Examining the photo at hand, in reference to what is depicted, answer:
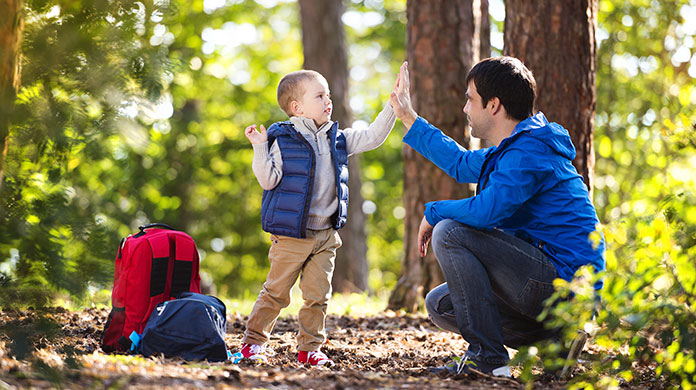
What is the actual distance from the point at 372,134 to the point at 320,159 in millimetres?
365

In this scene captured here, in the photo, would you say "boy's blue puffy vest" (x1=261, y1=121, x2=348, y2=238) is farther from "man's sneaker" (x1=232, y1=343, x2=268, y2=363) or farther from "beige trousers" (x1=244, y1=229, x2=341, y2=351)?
"man's sneaker" (x1=232, y1=343, x2=268, y2=363)

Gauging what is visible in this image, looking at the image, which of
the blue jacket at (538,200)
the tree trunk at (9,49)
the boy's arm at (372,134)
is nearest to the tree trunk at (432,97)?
the boy's arm at (372,134)

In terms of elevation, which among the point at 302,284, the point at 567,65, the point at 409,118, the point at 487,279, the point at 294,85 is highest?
the point at 567,65

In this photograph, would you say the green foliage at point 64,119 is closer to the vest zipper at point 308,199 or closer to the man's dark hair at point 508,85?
the vest zipper at point 308,199

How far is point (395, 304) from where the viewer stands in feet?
21.3

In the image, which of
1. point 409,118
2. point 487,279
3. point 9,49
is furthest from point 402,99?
point 9,49

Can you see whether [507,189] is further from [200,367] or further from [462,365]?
[200,367]

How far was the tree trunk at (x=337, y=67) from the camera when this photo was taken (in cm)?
1053

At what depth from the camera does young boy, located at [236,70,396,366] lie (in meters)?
3.84

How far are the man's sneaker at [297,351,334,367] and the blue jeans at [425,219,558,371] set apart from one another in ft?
2.65

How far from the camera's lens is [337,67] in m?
→ 10.6

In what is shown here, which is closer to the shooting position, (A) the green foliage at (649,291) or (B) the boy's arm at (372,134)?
(A) the green foliage at (649,291)

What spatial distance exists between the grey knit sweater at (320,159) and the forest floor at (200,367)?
0.87 meters

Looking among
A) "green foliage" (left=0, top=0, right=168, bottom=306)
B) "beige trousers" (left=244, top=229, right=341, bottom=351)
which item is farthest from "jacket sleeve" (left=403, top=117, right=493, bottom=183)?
"green foliage" (left=0, top=0, right=168, bottom=306)
